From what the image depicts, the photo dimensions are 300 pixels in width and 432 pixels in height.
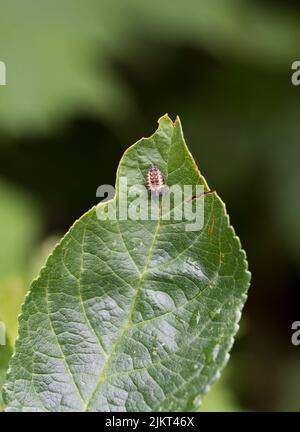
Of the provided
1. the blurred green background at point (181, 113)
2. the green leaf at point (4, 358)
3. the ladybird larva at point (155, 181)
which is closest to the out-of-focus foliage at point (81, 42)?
the blurred green background at point (181, 113)

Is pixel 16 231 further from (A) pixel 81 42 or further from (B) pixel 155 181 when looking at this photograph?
(B) pixel 155 181

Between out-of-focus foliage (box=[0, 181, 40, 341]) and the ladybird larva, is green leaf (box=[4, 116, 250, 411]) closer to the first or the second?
the ladybird larva

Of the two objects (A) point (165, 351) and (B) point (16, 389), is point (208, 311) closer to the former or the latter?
(A) point (165, 351)

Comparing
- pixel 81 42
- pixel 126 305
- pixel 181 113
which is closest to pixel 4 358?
pixel 126 305

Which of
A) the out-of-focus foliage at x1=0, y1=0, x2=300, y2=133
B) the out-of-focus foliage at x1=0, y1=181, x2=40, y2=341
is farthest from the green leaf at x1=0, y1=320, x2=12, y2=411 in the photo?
the out-of-focus foliage at x1=0, y1=0, x2=300, y2=133

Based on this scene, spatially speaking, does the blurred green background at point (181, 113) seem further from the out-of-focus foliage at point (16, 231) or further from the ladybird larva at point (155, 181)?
the ladybird larva at point (155, 181)
